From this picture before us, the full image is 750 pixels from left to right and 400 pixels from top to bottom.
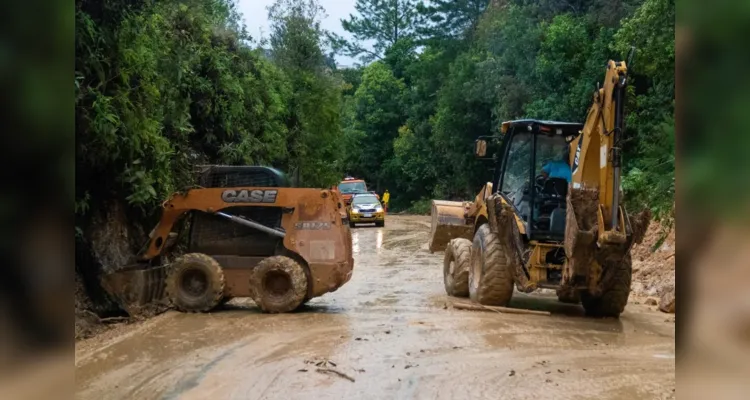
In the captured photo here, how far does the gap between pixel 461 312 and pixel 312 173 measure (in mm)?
21455

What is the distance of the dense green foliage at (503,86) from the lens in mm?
11195

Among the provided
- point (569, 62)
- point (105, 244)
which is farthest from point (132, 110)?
point (569, 62)

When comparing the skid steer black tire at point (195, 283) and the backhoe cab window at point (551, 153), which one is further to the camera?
the backhoe cab window at point (551, 153)

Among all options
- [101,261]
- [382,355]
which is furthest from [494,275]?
[101,261]

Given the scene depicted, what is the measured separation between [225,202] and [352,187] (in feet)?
92.9

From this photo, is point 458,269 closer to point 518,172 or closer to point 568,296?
point 518,172

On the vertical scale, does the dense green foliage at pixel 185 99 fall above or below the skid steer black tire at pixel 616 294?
above

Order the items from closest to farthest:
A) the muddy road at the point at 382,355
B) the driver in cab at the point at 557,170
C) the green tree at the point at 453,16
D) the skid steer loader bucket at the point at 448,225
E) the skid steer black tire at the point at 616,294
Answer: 1. the muddy road at the point at 382,355
2. the skid steer black tire at the point at 616,294
3. the driver in cab at the point at 557,170
4. the skid steer loader bucket at the point at 448,225
5. the green tree at the point at 453,16

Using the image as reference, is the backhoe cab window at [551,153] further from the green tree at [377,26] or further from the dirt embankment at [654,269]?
the green tree at [377,26]

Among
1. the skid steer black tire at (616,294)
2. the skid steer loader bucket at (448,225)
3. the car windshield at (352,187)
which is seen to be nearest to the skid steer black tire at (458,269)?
the skid steer loader bucket at (448,225)

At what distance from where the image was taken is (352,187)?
38438mm

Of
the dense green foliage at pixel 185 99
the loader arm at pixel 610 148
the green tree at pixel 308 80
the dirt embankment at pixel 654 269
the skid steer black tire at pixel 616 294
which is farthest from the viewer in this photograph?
the green tree at pixel 308 80

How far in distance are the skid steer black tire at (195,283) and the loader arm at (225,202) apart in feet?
2.00
